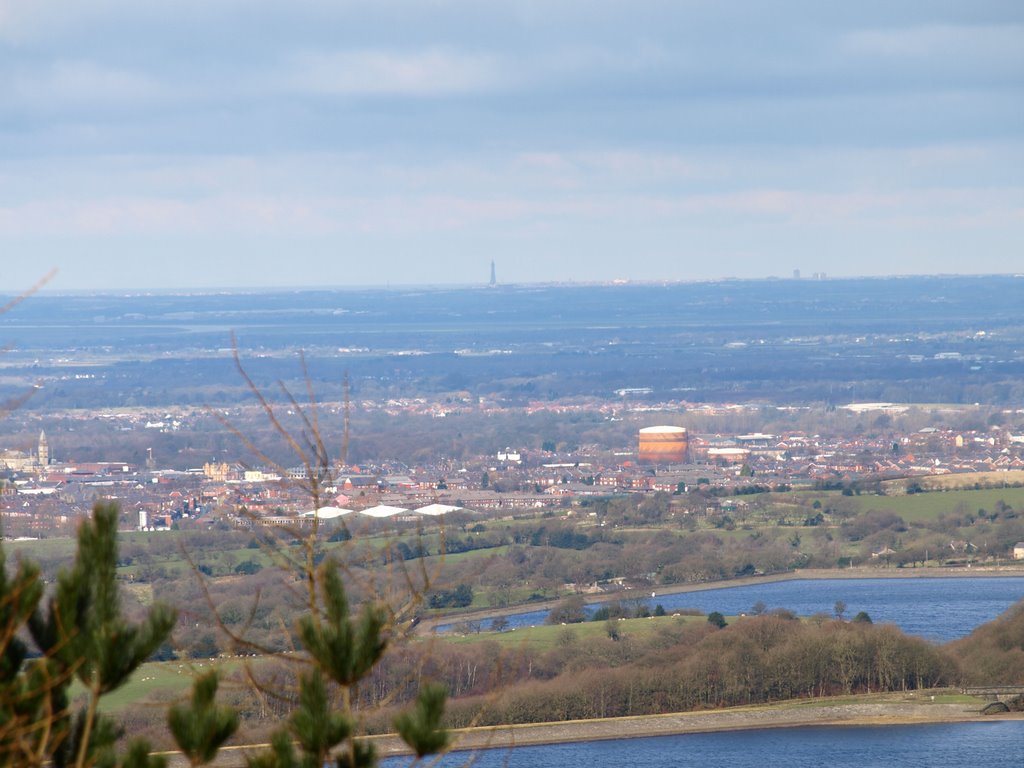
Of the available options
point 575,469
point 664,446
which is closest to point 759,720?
point 575,469

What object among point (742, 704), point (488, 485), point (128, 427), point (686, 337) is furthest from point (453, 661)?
point (686, 337)

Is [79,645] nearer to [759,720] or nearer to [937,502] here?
[759,720]

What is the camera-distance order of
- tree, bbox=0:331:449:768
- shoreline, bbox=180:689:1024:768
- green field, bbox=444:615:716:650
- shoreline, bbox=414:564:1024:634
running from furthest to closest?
shoreline, bbox=414:564:1024:634 → green field, bbox=444:615:716:650 → shoreline, bbox=180:689:1024:768 → tree, bbox=0:331:449:768

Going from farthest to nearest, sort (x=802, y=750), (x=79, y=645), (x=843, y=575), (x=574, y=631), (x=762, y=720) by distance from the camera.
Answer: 1. (x=843, y=575)
2. (x=574, y=631)
3. (x=762, y=720)
4. (x=802, y=750)
5. (x=79, y=645)

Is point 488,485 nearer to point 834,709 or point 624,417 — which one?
point 624,417

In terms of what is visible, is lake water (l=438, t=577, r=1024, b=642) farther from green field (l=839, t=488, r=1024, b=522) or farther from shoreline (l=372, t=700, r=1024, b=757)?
green field (l=839, t=488, r=1024, b=522)

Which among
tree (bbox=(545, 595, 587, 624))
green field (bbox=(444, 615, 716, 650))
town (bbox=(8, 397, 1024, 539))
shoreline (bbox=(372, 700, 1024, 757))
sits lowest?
town (bbox=(8, 397, 1024, 539))

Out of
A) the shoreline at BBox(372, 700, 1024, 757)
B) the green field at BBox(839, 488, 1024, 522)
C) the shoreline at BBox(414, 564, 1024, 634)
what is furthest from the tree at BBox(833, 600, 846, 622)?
the green field at BBox(839, 488, 1024, 522)
